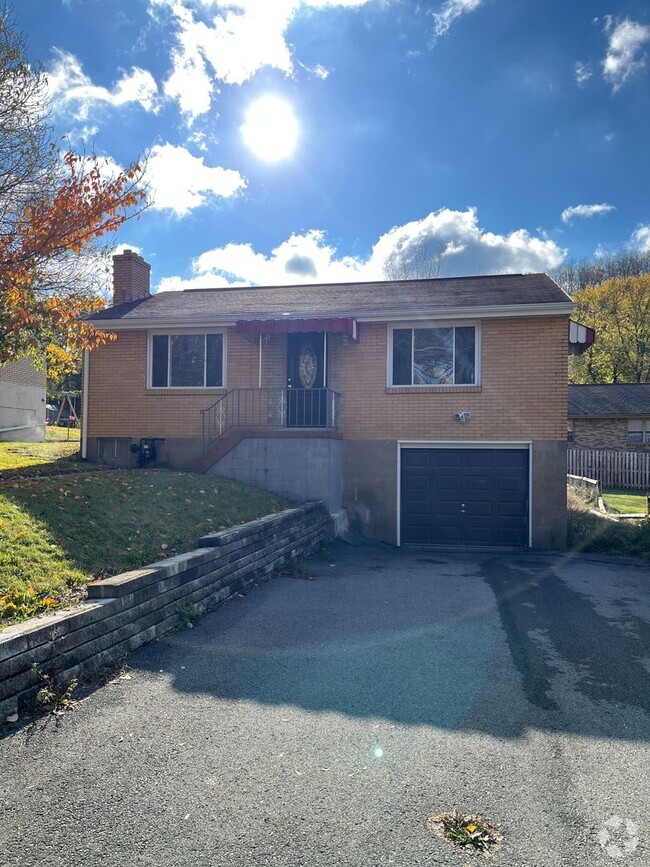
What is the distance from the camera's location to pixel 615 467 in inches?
947

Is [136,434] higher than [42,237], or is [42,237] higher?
[42,237]

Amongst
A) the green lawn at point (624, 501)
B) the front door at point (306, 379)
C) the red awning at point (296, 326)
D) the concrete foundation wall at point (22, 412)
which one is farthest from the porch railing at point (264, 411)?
the concrete foundation wall at point (22, 412)

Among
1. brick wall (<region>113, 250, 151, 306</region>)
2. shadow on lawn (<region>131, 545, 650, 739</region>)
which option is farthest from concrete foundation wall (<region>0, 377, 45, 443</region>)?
shadow on lawn (<region>131, 545, 650, 739</region>)

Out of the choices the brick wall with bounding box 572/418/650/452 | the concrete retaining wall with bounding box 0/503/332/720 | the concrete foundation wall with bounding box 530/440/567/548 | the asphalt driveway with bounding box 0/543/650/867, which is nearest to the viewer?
the asphalt driveway with bounding box 0/543/650/867

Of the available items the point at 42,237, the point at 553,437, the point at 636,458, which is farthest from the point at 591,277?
the point at 42,237

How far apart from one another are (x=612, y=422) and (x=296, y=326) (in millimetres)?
19691

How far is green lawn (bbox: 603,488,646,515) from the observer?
1636 cm

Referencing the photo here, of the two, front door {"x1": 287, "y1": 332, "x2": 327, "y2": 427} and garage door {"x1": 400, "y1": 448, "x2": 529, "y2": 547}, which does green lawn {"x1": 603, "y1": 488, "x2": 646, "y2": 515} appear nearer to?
garage door {"x1": 400, "y1": 448, "x2": 529, "y2": 547}

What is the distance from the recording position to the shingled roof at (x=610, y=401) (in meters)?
26.9

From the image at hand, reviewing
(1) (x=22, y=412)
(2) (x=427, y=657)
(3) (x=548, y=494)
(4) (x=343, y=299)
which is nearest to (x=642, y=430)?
(3) (x=548, y=494)

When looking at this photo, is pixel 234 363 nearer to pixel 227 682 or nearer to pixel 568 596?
pixel 568 596

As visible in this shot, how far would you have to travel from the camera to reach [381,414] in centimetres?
1383

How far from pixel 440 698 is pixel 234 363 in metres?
11.0

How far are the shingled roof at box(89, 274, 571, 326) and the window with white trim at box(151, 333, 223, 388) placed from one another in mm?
618
